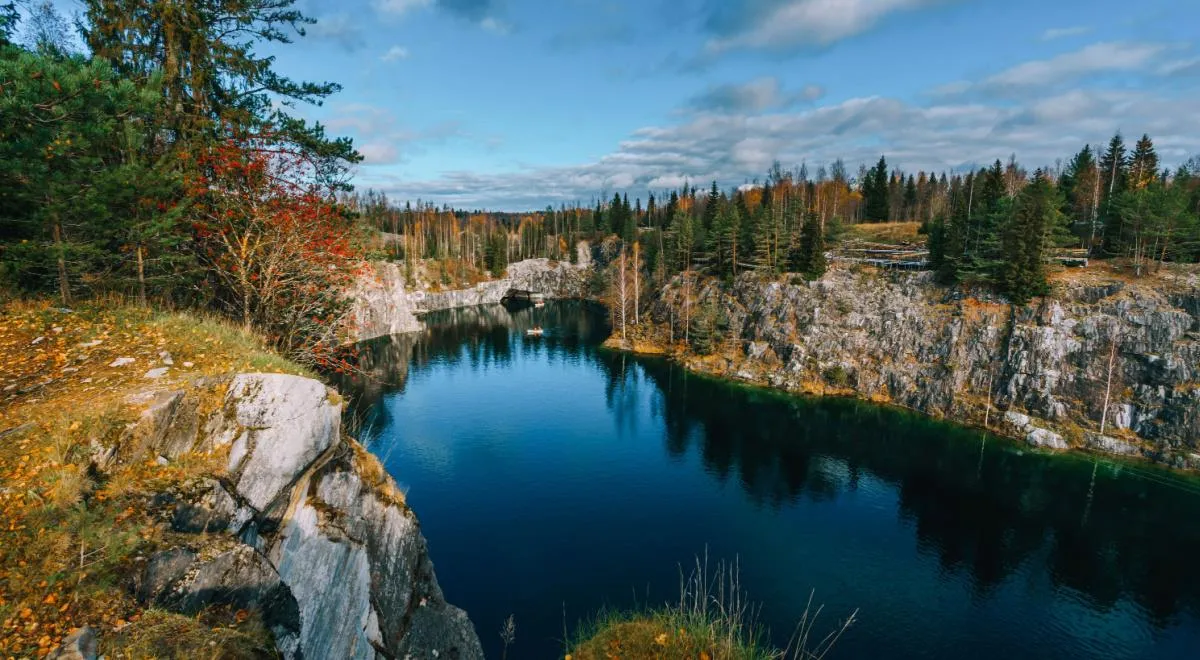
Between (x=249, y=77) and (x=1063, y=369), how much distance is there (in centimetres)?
6971

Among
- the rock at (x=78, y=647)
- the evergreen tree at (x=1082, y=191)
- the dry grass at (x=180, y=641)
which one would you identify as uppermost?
the evergreen tree at (x=1082, y=191)

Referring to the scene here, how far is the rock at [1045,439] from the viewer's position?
4875 centimetres

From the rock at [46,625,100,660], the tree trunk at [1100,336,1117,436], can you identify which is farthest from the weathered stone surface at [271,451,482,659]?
the tree trunk at [1100,336,1117,436]

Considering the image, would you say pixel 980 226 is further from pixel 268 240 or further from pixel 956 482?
pixel 268 240

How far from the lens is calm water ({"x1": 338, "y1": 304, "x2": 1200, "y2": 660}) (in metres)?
26.7

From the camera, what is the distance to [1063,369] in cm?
5269

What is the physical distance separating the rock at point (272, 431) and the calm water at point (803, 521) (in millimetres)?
17080

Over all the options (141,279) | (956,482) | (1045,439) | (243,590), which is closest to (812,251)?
(1045,439)

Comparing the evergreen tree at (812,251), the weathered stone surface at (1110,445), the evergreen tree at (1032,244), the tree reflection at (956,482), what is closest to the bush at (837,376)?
the tree reflection at (956,482)

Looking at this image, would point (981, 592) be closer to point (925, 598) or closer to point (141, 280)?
point (925, 598)

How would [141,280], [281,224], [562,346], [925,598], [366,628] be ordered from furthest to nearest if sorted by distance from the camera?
[562,346], [925,598], [281,224], [141,280], [366,628]

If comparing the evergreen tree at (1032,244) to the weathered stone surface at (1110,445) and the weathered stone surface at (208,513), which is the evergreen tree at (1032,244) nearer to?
the weathered stone surface at (1110,445)

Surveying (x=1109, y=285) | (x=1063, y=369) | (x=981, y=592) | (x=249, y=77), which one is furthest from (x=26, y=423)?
(x=1109, y=285)

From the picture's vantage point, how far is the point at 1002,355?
185 feet
